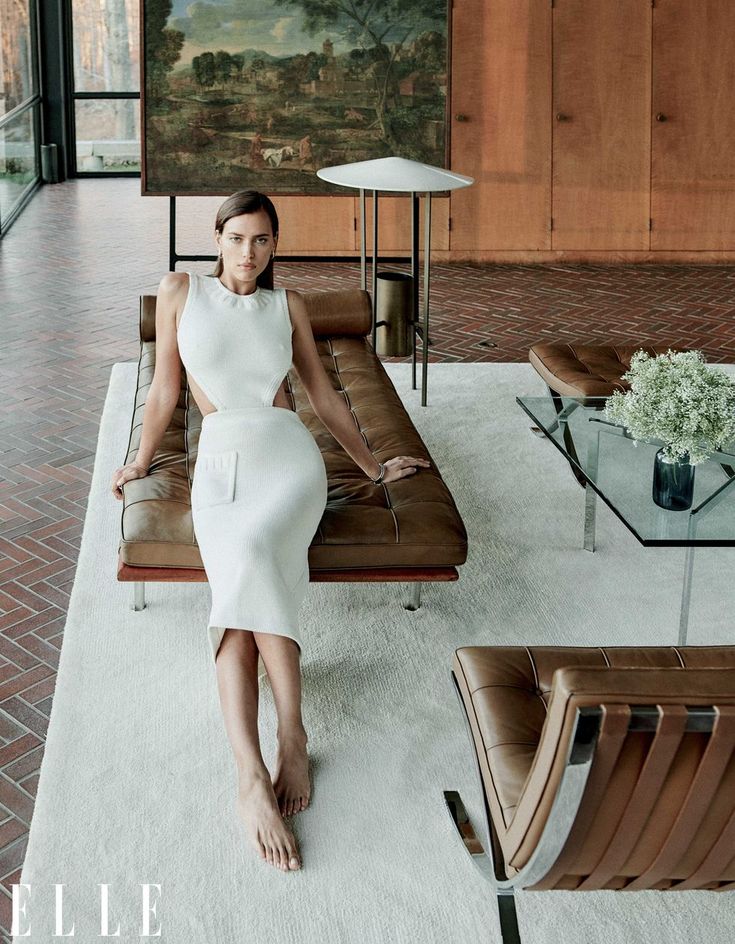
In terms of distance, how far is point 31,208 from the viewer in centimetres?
1218

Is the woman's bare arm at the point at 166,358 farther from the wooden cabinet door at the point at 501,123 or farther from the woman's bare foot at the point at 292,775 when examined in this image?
the wooden cabinet door at the point at 501,123

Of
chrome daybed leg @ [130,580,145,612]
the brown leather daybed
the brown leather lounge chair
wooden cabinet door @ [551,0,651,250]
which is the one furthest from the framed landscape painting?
the brown leather lounge chair

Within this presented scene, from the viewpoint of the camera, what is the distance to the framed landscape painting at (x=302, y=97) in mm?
7672

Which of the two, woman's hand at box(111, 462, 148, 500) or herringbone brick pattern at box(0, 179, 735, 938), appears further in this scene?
woman's hand at box(111, 462, 148, 500)

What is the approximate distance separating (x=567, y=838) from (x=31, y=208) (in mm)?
11461

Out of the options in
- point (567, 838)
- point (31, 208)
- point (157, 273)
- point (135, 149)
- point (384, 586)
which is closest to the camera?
point (567, 838)

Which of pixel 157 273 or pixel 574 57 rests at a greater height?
pixel 574 57

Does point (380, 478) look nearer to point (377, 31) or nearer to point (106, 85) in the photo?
point (377, 31)

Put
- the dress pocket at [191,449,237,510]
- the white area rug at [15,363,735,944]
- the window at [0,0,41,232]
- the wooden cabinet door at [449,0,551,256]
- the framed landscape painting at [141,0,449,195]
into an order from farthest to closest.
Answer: the window at [0,0,41,232] < the wooden cabinet door at [449,0,551,256] < the framed landscape painting at [141,0,449,195] < the dress pocket at [191,449,237,510] < the white area rug at [15,363,735,944]

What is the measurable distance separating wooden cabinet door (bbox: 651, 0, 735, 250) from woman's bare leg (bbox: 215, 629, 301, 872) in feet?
26.2

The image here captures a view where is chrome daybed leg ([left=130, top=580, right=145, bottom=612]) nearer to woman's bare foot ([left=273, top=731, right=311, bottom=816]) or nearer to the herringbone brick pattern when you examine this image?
the herringbone brick pattern

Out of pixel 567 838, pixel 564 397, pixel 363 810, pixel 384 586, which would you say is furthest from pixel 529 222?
pixel 567 838

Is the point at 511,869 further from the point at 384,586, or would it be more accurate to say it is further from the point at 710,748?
the point at 384,586

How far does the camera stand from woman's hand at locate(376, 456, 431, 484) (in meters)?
3.94
